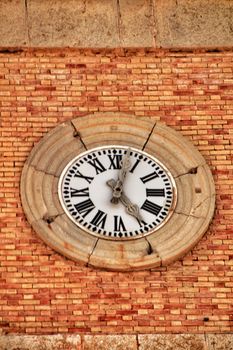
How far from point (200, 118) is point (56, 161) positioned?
69.1 inches

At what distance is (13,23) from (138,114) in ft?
5.98

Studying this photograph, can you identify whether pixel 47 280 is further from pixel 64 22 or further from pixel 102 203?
pixel 64 22

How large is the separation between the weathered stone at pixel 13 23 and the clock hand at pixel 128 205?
213 centimetres

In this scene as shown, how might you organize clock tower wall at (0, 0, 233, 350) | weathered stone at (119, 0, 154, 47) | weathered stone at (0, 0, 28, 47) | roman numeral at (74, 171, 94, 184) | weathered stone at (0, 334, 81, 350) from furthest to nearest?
weathered stone at (119, 0, 154, 47), weathered stone at (0, 0, 28, 47), roman numeral at (74, 171, 94, 184), clock tower wall at (0, 0, 233, 350), weathered stone at (0, 334, 81, 350)

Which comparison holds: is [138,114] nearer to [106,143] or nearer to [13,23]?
[106,143]

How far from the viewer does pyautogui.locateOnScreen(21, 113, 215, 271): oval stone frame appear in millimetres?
19781

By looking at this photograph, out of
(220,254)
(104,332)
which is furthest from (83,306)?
(220,254)

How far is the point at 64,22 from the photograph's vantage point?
21.4m

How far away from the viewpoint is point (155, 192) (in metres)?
20.3

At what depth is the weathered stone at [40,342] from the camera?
19031 mm

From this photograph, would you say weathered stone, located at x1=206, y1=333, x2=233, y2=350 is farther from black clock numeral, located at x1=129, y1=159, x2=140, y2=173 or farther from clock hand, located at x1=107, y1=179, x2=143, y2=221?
black clock numeral, located at x1=129, y1=159, x2=140, y2=173

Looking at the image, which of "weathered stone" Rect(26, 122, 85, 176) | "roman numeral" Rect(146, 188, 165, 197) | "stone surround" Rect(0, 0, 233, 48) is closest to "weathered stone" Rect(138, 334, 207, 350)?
"roman numeral" Rect(146, 188, 165, 197)

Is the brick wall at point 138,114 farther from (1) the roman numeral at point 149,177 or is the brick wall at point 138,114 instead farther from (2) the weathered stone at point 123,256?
(1) the roman numeral at point 149,177

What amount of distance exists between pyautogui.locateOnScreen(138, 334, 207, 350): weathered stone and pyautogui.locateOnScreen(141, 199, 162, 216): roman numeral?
1.54 m
